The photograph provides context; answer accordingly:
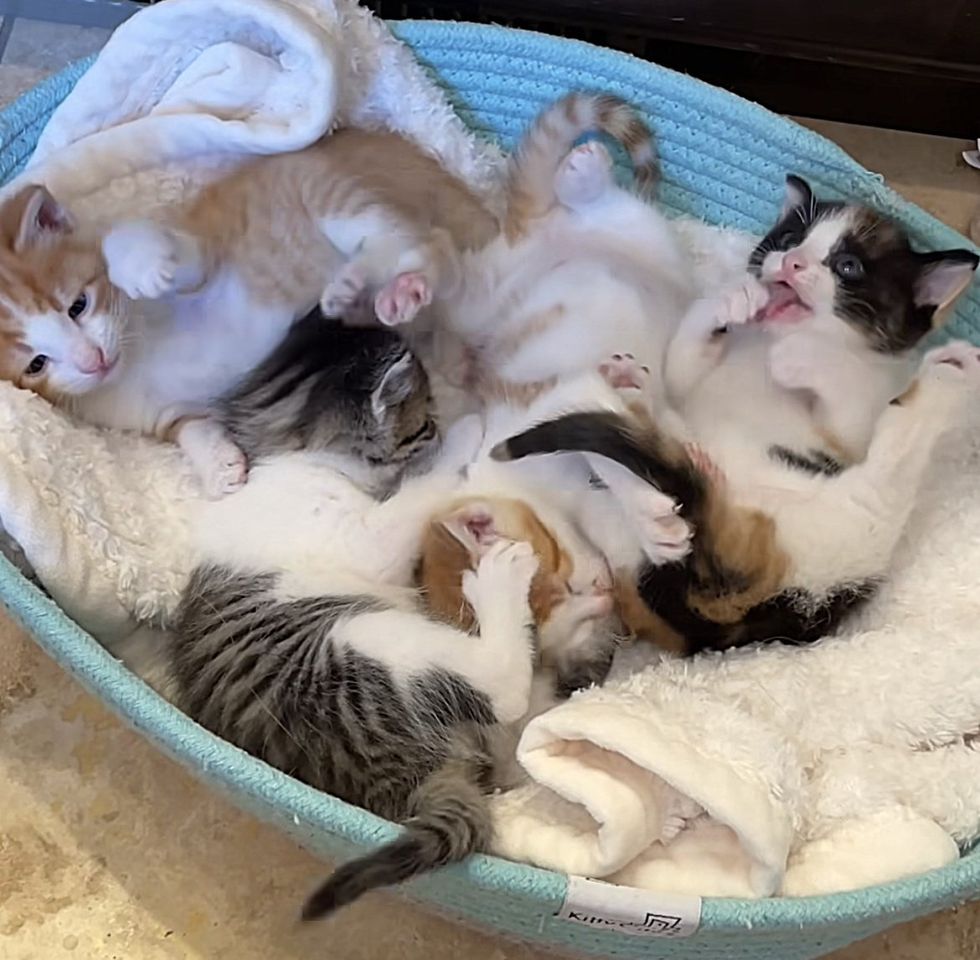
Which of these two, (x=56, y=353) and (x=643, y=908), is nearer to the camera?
(x=643, y=908)

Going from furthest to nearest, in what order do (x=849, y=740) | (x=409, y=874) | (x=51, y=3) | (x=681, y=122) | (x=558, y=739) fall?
(x=51, y=3), (x=681, y=122), (x=849, y=740), (x=558, y=739), (x=409, y=874)

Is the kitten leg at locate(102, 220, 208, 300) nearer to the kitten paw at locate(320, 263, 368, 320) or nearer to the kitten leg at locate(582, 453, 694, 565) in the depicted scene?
the kitten paw at locate(320, 263, 368, 320)

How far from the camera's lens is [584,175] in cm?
143

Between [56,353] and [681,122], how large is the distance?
78 centimetres

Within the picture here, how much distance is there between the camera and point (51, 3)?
197 centimetres

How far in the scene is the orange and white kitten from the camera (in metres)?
1.28

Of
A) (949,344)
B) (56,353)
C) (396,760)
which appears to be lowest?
(396,760)

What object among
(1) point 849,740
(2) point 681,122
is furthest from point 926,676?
(2) point 681,122

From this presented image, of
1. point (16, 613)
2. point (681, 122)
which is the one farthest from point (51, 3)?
point (16, 613)

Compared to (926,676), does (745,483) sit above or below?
above

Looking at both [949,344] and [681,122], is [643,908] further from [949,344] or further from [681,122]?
[681,122]

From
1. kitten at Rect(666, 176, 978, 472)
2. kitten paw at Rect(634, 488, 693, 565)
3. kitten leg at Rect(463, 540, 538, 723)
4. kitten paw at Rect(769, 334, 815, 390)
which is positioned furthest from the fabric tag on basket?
kitten paw at Rect(769, 334, 815, 390)

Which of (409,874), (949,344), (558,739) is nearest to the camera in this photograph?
(409,874)

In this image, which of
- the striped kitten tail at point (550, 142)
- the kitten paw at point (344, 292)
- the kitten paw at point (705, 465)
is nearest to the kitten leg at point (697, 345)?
the kitten paw at point (705, 465)
